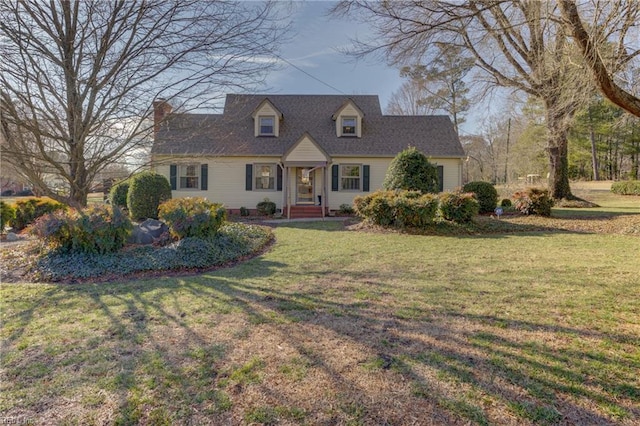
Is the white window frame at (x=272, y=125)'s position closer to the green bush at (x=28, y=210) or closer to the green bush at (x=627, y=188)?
the green bush at (x=28, y=210)

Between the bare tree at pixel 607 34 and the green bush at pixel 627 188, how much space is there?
85.2 feet

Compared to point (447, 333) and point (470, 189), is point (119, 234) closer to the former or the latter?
point (447, 333)

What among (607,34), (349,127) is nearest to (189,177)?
(349,127)

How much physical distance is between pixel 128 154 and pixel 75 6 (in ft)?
7.59

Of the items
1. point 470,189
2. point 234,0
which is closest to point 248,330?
point 234,0

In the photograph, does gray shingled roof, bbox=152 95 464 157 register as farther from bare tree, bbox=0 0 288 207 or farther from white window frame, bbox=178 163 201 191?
bare tree, bbox=0 0 288 207

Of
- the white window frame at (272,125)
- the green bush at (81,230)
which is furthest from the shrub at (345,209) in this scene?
the green bush at (81,230)

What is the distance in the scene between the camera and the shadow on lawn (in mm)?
2213

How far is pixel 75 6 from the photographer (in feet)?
16.6

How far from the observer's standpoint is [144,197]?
12.5m

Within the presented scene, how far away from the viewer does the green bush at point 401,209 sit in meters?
10.2

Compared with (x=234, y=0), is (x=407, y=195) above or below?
below

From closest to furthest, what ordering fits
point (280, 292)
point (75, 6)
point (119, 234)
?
1. point (280, 292)
2. point (75, 6)
3. point (119, 234)

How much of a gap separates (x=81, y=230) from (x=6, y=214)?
7.06 meters
